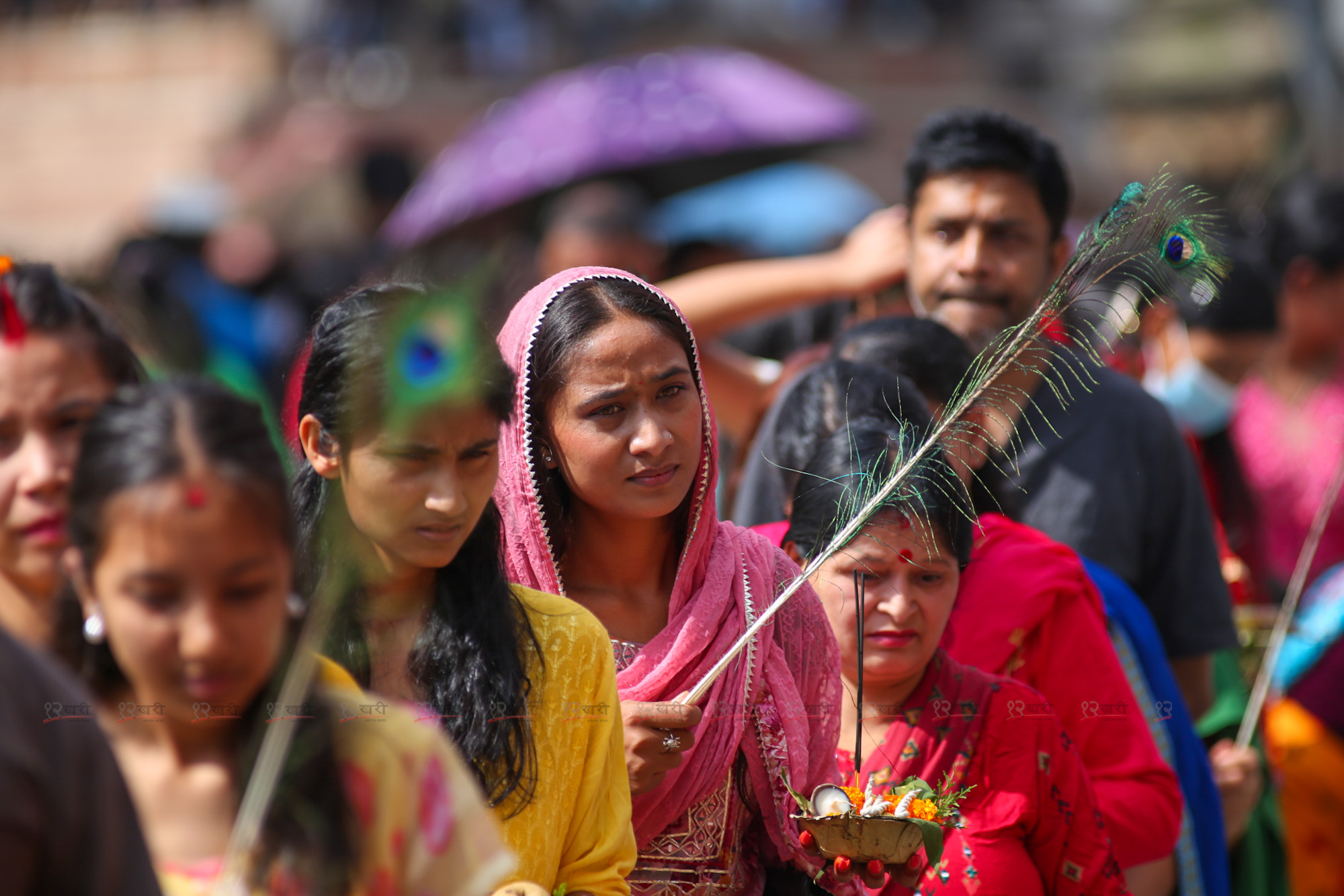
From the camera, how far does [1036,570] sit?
2818 mm

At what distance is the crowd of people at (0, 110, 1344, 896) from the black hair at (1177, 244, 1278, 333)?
931 mm

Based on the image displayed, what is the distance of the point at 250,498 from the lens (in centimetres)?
159

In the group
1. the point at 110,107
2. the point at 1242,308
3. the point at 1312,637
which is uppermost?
the point at 110,107

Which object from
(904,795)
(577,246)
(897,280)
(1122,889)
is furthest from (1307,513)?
(904,795)

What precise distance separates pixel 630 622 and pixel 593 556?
13cm

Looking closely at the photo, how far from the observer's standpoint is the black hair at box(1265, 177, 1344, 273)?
558cm

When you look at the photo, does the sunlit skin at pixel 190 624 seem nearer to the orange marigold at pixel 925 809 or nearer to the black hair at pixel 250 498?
the black hair at pixel 250 498

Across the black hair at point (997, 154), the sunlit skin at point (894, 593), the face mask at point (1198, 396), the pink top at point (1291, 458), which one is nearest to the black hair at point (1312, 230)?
the pink top at point (1291, 458)

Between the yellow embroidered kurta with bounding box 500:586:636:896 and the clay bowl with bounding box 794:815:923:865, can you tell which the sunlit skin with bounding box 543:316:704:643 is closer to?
the yellow embroidered kurta with bounding box 500:586:636:896

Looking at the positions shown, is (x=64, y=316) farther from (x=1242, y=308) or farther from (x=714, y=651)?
(x=1242, y=308)

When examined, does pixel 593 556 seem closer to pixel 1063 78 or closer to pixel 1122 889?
pixel 1122 889

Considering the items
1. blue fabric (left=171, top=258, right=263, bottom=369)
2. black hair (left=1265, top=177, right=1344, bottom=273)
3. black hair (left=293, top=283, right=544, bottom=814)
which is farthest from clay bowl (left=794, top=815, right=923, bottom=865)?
blue fabric (left=171, top=258, right=263, bottom=369)

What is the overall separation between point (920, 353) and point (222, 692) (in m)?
1.81

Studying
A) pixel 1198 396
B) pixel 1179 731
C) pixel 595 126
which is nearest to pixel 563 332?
pixel 1179 731
